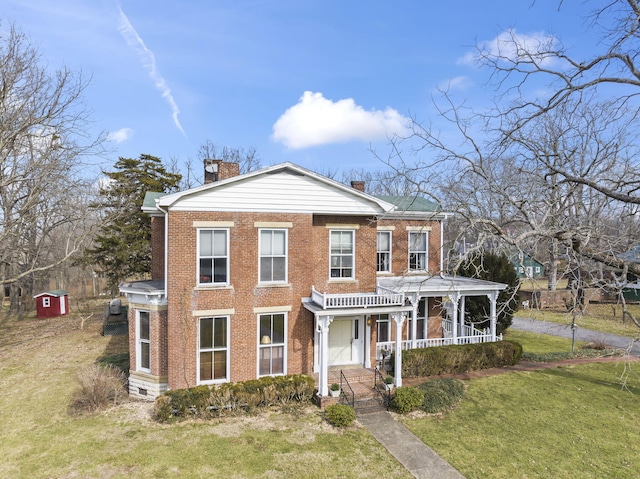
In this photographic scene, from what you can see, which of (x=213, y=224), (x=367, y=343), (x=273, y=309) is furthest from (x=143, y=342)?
(x=367, y=343)

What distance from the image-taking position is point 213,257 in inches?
560

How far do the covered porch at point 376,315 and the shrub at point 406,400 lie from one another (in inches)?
55.0

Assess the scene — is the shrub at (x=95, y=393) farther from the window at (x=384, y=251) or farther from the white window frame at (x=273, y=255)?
the window at (x=384, y=251)

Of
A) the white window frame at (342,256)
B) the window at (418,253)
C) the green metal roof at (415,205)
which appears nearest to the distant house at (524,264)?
the window at (418,253)

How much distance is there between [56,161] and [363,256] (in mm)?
15929

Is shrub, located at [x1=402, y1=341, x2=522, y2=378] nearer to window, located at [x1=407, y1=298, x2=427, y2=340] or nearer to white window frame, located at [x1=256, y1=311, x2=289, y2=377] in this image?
window, located at [x1=407, y1=298, x2=427, y2=340]

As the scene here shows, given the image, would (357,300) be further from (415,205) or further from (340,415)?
(415,205)

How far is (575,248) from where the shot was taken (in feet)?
24.1

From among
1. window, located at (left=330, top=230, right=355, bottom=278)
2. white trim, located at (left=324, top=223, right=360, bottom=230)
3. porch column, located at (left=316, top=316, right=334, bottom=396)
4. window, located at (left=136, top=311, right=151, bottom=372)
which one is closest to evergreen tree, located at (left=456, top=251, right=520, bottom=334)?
window, located at (left=330, top=230, right=355, bottom=278)

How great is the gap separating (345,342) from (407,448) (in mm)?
5902

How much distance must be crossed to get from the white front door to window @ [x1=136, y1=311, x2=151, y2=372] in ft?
23.8

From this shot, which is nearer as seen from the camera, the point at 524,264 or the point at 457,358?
the point at 524,264

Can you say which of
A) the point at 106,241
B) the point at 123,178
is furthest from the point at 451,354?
the point at 123,178

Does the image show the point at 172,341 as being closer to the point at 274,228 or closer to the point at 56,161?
the point at 274,228
